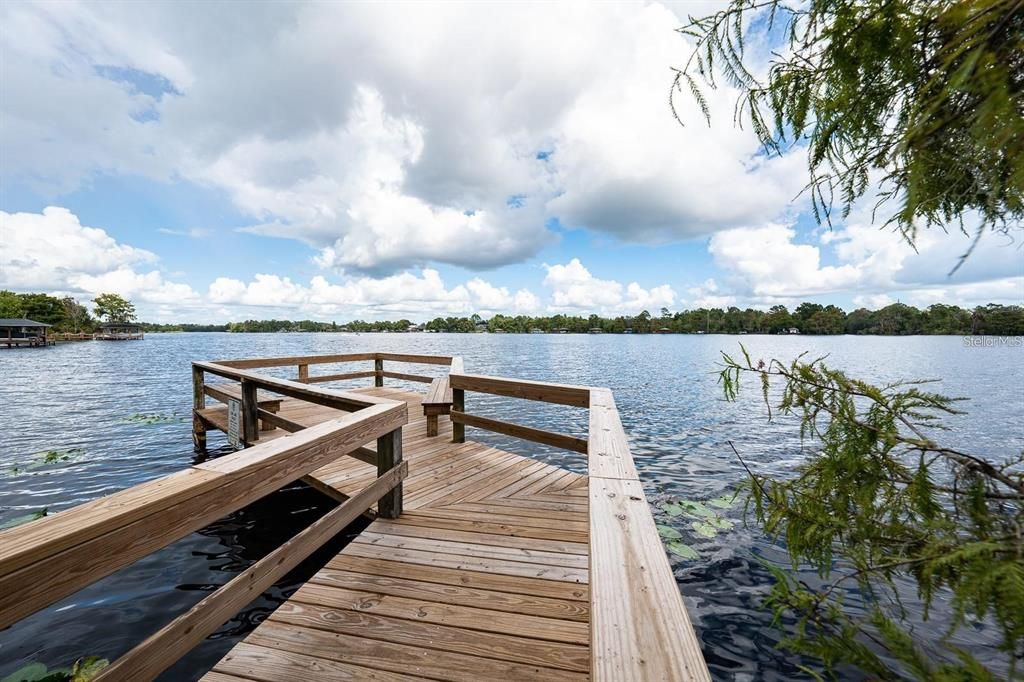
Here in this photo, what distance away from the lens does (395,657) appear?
1.97 m

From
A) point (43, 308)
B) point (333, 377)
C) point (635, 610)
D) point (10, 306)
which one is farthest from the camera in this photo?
point (43, 308)

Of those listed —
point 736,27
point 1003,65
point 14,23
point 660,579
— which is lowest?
point 660,579

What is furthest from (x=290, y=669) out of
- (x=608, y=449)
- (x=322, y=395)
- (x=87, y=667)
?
(x=87, y=667)

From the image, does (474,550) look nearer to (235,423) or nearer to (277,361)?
(235,423)

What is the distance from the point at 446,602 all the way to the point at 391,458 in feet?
3.94

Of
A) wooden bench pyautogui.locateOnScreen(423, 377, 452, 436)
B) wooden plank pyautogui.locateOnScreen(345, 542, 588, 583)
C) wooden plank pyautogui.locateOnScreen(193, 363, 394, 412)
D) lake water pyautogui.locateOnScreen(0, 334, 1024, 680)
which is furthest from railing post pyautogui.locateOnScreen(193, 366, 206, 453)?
wooden plank pyautogui.locateOnScreen(345, 542, 588, 583)

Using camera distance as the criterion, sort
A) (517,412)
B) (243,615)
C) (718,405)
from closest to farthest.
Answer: (243,615)
(517,412)
(718,405)

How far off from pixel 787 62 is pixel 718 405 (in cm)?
1665

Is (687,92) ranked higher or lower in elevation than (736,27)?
lower

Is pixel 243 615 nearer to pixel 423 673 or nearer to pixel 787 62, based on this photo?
pixel 423 673

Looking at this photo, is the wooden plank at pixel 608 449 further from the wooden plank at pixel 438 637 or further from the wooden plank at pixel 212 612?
the wooden plank at pixel 212 612

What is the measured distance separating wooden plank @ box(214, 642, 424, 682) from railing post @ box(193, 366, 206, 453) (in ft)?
23.1

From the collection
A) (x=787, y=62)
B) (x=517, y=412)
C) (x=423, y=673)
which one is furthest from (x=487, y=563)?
(x=517, y=412)

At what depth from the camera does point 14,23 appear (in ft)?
29.0
